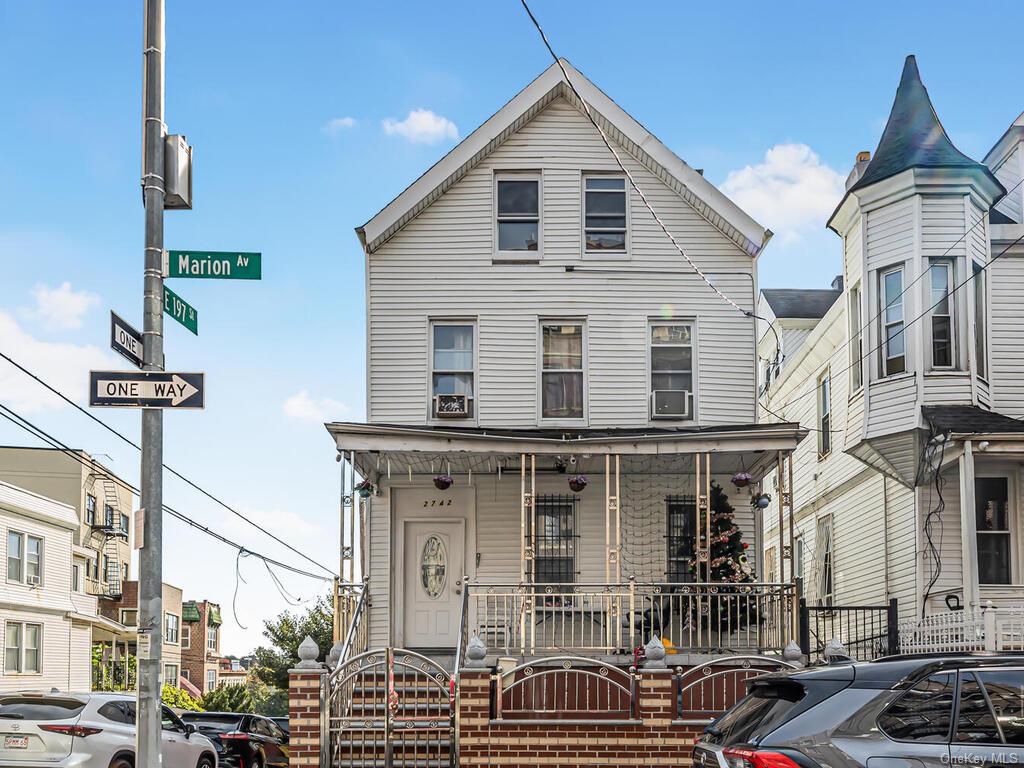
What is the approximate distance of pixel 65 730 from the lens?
43.3 feet

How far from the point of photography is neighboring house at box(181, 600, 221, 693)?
72875 mm

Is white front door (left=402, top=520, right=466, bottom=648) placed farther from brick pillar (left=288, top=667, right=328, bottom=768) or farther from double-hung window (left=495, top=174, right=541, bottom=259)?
brick pillar (left=288, top=667, right=328, bottom=768)

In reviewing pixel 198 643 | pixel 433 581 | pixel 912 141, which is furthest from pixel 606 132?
pixel 198 643

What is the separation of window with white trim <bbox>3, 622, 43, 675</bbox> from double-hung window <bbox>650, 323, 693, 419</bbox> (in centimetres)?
2765

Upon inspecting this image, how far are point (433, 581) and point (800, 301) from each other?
1427 cm

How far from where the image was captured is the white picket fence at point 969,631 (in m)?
15.3

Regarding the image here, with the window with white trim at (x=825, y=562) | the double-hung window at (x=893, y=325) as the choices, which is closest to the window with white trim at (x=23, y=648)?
the window with white trim at (x=825, y=562)

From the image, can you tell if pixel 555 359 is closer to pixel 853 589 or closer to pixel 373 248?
pixel 373 248

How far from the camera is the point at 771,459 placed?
18.8 meters

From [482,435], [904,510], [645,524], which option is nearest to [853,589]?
[904,510]

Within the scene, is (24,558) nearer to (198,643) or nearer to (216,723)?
(216,723)

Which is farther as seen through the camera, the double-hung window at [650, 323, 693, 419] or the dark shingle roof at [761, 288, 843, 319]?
the dark shingle roof at [761, 288, 843, 319]

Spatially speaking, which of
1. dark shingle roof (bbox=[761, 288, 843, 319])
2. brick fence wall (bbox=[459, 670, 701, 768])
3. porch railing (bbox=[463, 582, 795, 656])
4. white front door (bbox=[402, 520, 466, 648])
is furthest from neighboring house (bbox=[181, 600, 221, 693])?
brick fence wall (bbox=[459, 670, 701, 768])

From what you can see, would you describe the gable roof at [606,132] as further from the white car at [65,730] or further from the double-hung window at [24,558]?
the double-hung window at [24,558]
